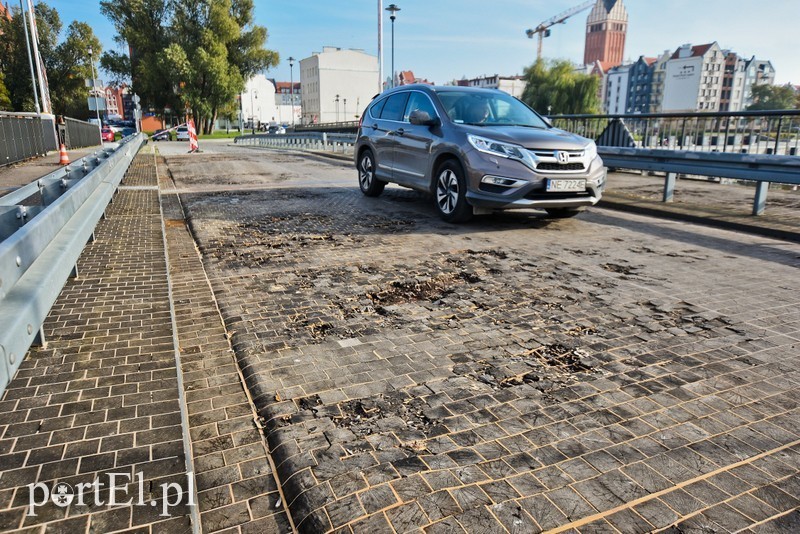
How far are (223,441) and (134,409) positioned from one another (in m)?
0.43

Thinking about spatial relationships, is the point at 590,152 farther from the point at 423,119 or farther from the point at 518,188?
the point at 423,119

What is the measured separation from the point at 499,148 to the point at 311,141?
24535 mm

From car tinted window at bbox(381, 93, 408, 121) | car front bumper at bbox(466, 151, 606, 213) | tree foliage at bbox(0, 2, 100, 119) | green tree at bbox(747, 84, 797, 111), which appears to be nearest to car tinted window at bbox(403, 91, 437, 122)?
car tinted window at bbox(381, 93, 408, 121)

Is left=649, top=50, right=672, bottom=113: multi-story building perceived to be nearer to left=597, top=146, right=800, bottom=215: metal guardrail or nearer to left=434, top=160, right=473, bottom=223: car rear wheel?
left=597, top=146, right=800, bottom=215: metal guardrail

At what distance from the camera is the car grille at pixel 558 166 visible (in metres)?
7.17

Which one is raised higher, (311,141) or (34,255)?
(34,255)

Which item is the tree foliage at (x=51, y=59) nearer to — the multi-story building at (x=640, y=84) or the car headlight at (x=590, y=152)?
the car headlight at (x=590, y=152)

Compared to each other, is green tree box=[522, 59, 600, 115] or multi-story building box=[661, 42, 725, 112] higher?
multi-story building box=[661, 42, 725, 112]

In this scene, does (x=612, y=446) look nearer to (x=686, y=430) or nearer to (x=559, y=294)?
(x=686, y=430)

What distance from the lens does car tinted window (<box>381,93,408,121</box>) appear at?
31.0ft

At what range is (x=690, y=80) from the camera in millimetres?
142500

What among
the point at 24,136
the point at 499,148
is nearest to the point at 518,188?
the point at 499,148

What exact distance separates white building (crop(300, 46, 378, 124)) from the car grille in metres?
127

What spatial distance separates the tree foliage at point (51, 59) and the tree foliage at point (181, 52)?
15.3 m
